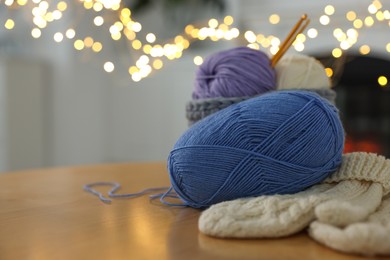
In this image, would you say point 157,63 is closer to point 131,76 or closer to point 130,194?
point 131,76

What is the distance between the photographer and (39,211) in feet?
2.38

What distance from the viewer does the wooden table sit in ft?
1.69

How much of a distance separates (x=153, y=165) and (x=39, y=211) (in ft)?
1.74

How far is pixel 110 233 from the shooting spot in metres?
0.59

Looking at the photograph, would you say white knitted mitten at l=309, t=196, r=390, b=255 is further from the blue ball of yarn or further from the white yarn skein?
the white yarn skein

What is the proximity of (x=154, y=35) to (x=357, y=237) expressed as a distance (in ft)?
7.07

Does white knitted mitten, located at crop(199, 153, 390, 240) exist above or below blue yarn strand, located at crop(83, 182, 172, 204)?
above

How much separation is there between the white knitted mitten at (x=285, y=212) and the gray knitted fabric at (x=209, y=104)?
21cm

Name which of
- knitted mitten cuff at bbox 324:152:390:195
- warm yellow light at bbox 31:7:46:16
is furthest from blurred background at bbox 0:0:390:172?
knitted mitten cuff at bbox 324:152:390:195

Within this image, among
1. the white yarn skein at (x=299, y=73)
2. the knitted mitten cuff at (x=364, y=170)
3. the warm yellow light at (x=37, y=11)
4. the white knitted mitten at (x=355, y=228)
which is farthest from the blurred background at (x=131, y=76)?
the white knitted mitten at (x=355, y=228)

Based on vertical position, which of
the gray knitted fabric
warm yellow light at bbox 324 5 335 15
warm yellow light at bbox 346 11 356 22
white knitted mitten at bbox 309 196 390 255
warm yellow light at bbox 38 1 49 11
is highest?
warm yellow light at bbox 324 5 335 15

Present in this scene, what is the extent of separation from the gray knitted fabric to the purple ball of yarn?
0.01m

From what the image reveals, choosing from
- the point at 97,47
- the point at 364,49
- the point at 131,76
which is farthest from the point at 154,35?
the point at 364,49

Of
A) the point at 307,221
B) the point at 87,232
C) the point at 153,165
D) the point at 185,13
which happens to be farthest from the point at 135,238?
the point at 185,13
